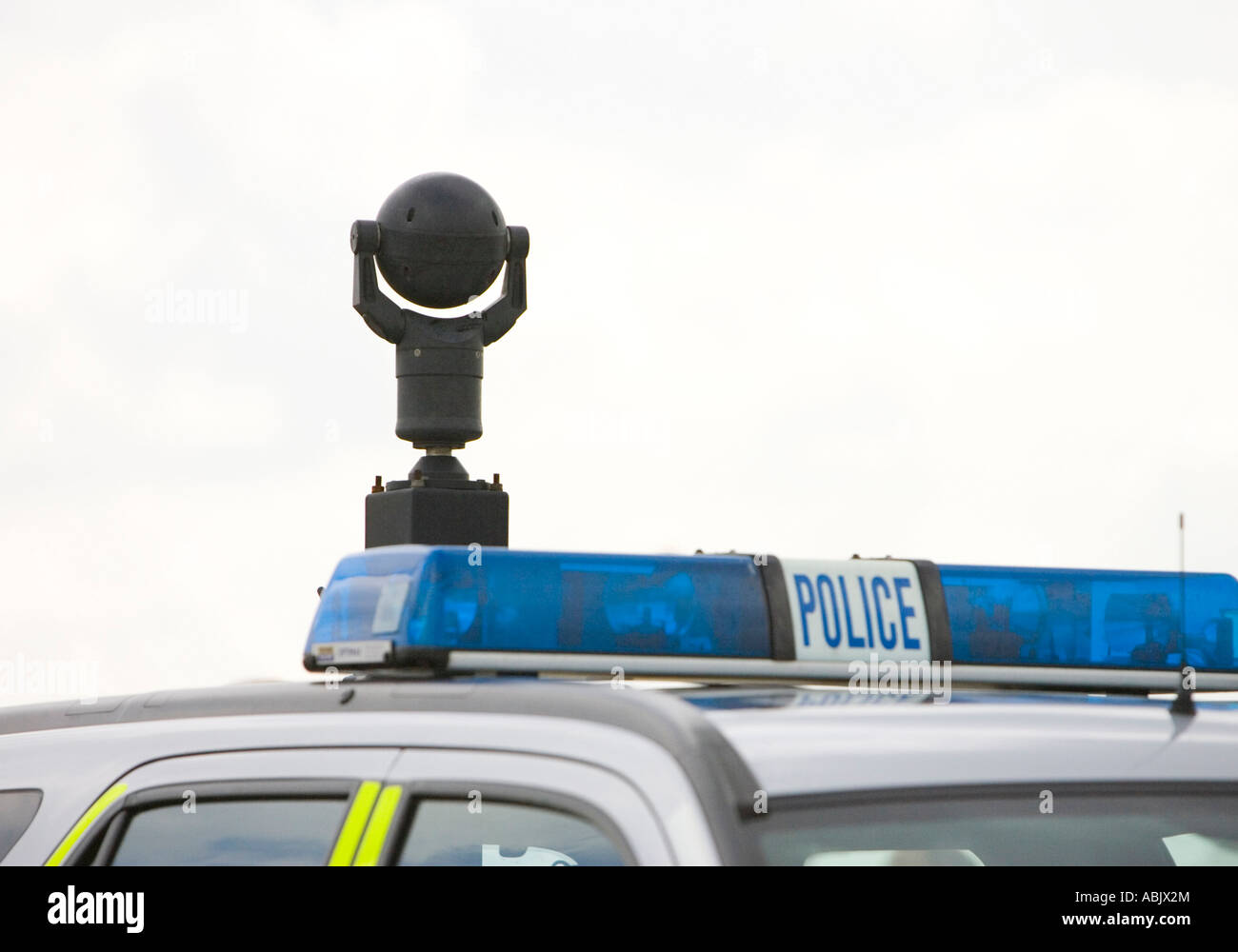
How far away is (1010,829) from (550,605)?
853 mm

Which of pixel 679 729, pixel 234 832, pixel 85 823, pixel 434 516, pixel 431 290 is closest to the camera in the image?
pixel 679 729

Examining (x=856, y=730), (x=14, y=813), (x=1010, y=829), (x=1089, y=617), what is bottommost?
(x=14, y=813)

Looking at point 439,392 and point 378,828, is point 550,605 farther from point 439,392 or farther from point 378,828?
point 439,392

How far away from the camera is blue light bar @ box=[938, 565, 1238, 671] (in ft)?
10.1

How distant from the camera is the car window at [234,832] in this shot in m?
2.59

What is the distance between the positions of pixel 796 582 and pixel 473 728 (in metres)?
0.71

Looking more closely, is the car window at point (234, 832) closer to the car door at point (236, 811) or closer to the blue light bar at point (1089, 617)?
the car door at point (236, 811)

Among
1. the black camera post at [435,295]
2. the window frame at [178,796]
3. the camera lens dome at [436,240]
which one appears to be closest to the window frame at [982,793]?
the window frame at [178,796]

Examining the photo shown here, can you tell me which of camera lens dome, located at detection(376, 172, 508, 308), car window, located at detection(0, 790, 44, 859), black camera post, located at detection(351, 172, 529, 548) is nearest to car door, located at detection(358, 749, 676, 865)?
Result: car window, located at detection(0, 790, 44, 859)

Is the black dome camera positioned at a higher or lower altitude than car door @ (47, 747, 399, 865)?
higher

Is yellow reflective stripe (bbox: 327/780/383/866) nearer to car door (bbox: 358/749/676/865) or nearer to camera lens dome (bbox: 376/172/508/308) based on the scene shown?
car door (bbox: 358/749/676/865)

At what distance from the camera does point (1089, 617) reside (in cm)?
313

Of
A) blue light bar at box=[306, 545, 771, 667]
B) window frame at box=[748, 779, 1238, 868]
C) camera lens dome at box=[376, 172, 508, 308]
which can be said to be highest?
camera lens dome at box=[376, 172, 508, 308]

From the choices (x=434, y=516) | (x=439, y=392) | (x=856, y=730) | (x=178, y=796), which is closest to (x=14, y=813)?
(x=178, y=796)
